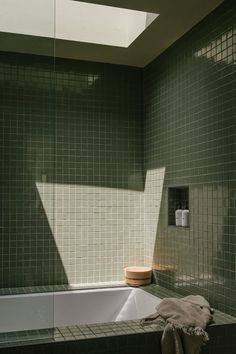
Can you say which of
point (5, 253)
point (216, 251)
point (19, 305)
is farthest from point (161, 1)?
point (19, 305)

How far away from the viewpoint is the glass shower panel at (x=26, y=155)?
2969 mm

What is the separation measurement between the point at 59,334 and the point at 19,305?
82cm

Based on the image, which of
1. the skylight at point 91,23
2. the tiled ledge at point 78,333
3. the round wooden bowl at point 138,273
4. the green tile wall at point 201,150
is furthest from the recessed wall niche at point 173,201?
the skylight at point 91,23

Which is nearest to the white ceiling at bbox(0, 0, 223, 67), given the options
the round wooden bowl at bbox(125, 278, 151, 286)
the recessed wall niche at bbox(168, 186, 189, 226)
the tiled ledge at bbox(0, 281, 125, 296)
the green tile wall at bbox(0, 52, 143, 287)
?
the green tile wall at bbox(0, 52, 143, 287)

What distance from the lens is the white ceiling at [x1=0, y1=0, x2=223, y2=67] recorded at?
2842 millimetres

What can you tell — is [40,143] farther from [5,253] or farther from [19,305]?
[19,305]

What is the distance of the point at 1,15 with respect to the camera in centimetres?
302

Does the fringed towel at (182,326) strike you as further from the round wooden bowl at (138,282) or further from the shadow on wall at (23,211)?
the round wooden bowl at (138,282)

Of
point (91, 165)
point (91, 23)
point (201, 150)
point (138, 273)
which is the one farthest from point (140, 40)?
point (138, 273)

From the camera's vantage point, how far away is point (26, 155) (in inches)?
123

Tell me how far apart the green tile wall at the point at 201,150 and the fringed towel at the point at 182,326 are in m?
0.28

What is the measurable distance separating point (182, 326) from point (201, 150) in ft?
4.08

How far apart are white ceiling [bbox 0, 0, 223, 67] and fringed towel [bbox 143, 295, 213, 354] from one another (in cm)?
190

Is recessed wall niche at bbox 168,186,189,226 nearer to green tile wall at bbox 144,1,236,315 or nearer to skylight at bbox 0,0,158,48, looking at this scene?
green tile wall at bbox 144,1,236,315
